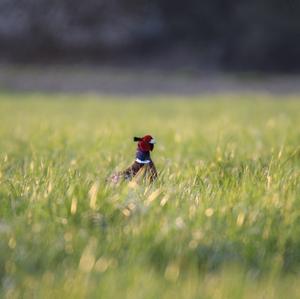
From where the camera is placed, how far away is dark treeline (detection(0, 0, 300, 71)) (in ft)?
97.9

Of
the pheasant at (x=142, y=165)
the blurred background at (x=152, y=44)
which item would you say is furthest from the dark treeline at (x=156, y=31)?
the pheasant at (x=142, y=165)

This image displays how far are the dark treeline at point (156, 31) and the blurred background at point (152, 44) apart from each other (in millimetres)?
45

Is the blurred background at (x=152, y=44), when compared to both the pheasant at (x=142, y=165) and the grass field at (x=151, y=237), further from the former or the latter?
the grass field at (x=151, y=237)

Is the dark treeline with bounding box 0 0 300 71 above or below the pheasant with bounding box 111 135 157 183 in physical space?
above

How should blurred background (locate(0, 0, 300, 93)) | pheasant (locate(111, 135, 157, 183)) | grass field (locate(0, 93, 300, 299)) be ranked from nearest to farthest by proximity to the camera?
grass field (locate(0, 93, 300, 299)), pheasant (locate(111, 135, 157, 183)), blurred background (locate(0, 0, 300, 93))

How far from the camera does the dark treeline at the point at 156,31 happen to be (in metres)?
29.8

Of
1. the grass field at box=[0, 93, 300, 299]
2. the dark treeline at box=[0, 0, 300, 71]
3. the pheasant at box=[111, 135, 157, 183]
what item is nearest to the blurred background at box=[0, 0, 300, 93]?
the dark treeline at box=[0, 0, 300, 71]

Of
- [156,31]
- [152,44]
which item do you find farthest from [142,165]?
[152,44]

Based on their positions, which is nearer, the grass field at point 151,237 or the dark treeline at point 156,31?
the grass field at point 151,237

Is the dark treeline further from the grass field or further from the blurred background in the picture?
the grass field

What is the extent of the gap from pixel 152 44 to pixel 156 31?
2.37 feet

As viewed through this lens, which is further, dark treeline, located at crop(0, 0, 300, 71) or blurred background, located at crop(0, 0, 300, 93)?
dark treeline, located at crop(0, 0, 300, 71)

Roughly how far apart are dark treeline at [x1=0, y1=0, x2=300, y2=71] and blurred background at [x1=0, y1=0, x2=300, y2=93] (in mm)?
45

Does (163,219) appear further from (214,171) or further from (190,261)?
(214,171)
